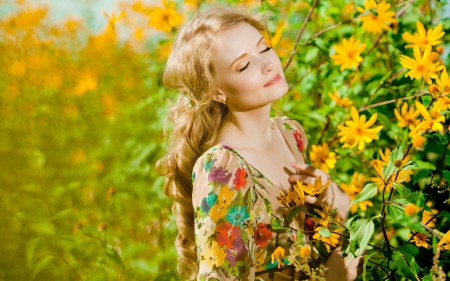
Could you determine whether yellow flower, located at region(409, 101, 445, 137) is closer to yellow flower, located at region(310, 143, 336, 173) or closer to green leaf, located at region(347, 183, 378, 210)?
green leaf, located at region(347, 183, 378, 210)

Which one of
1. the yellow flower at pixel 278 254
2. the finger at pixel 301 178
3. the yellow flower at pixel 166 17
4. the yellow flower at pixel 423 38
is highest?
the yellow flower at pixel 166 17

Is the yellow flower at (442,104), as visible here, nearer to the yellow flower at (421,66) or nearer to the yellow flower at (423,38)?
the yellow flower at (421,66)

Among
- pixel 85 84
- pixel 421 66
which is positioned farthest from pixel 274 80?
pixel 85 84

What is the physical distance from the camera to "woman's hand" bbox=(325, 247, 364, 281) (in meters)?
1.09

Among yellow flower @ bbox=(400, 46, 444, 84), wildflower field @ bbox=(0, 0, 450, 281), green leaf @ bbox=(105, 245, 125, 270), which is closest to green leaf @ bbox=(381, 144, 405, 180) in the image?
wildflower field @ bbox=(0, 0, 450, 281)

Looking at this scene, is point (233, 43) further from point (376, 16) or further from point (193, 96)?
point (376, 16)

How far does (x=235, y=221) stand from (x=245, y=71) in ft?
0.95

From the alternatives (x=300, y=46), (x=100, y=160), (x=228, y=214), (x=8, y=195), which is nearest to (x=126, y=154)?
(x=100, y=160)

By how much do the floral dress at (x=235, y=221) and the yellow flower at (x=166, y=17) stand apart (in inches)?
24.7

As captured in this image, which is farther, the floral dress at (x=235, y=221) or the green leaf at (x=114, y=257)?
the green leaf at (x=114, y=257)

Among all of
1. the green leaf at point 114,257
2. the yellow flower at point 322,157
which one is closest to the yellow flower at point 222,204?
the green leaf at point 114,257

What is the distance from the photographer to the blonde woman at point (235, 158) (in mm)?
1054

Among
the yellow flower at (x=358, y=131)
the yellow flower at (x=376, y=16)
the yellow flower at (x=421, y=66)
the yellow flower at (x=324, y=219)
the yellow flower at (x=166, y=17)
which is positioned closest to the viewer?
the yellow flower at (x=324, y=219)

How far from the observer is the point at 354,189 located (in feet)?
4.75
